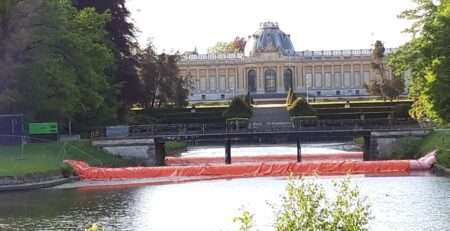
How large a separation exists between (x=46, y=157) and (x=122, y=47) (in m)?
25.4

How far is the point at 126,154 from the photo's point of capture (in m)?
61.3

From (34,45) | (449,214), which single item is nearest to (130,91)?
(34,45)

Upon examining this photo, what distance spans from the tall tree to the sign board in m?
16.7

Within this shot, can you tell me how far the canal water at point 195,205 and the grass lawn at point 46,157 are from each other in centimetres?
397

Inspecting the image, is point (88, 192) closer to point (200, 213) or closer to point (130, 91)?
point (200, 213)

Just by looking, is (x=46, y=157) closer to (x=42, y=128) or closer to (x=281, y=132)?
(x=42, y=128)

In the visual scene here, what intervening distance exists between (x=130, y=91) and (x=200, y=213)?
45591 millimetres

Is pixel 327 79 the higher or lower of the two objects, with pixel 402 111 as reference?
higher

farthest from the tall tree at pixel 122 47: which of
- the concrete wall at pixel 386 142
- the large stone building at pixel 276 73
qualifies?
the large stone building at pixel 276 73

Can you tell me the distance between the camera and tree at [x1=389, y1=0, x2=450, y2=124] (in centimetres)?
5469

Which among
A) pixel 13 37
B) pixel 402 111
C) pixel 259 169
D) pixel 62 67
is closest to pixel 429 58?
pixel 259 169

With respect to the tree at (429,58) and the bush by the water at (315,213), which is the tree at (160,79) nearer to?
the tree at (429,58)

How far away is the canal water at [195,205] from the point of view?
2939 centimetres

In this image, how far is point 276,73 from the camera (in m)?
162
